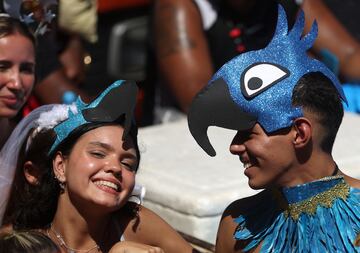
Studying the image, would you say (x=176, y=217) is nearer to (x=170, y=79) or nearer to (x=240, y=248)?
(x=240, y=248)

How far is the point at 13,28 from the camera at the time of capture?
10.5 feet

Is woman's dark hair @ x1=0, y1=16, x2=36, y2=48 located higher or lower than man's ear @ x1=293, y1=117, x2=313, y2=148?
lower

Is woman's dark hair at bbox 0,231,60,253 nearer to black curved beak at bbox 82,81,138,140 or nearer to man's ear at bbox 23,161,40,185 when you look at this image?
man's ear at bbox 23,161,40,185

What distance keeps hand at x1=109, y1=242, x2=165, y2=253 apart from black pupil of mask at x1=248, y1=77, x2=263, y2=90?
21.2 inches

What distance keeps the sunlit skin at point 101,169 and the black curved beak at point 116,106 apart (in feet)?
0.11

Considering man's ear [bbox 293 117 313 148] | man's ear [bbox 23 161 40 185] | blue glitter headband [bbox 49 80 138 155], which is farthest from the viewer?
man's ear [bbox 23 161 40 185]

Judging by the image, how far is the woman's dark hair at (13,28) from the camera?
3168 millimetres

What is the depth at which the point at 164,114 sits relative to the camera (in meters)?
4.79

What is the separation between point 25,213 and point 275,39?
34.8 inches

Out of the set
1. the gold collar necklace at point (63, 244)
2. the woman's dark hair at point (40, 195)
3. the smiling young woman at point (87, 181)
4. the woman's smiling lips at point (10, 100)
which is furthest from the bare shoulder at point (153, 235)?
the woman's smiling lips at point (10, 100)

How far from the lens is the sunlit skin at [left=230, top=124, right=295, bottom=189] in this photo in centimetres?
244

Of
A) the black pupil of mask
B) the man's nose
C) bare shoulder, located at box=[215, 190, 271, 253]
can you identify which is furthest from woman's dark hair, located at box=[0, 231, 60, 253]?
the black pupil of mask

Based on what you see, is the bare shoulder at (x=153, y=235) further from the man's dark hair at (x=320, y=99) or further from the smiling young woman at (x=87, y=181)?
the man's dark hair at (x=320, y=99)

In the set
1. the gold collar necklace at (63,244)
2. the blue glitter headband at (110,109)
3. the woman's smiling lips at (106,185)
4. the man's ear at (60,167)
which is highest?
the blue glitter headband at (110,109)
